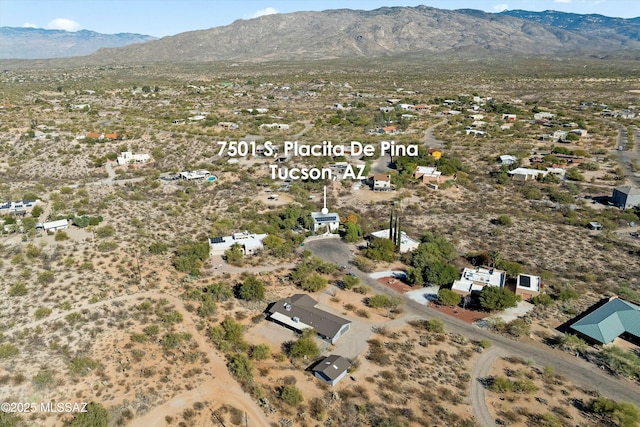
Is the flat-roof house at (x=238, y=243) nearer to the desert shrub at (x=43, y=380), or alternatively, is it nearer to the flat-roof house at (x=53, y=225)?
the flat-roof house at (x=53, y=225)

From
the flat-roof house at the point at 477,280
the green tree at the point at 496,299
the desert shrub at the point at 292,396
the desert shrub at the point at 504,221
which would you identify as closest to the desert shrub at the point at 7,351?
the desert shrub at the point at 292,396

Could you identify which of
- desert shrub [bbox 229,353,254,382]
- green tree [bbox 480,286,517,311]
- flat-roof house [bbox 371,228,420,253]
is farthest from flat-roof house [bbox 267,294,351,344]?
flat-roof house [bbox 371,228,420,253]

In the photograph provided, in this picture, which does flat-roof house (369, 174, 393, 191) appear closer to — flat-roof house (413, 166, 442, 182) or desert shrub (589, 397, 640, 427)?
flat-roof house (413, 166, 442, 182)

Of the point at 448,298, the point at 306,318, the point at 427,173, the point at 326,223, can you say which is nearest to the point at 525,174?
the point at 427,173

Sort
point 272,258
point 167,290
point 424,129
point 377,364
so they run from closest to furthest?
point 377,364 → point 167,290 → point 272,258 → point 424,129

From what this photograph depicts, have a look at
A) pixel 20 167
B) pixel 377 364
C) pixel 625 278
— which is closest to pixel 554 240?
pixel 625 278

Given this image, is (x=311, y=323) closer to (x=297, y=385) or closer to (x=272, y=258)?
(x=297, y=385)
